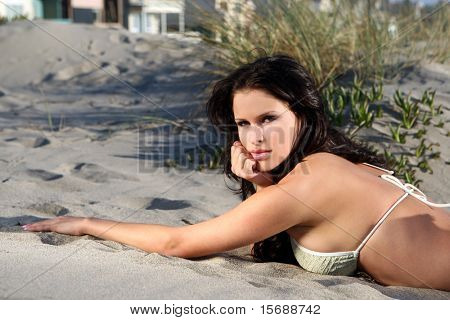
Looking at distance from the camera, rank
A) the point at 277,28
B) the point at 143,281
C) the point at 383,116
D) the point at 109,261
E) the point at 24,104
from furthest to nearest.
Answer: the point at 24,104
the point at 277,28
the point at 383,116
the point at 109,261
the point at 143,281

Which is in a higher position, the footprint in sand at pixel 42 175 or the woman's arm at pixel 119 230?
the woman's arm at pixel 119 230

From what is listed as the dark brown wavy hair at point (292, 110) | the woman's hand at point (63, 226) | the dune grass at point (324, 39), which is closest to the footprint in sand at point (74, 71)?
the dune grass at point (324, 39)

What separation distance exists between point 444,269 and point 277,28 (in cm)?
329

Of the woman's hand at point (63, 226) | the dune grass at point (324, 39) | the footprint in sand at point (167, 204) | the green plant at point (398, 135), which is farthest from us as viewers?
the dune grass at point (324, 39)

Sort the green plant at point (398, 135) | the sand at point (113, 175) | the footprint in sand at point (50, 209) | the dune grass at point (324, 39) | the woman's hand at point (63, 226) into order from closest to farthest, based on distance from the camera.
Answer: the sand at point (113, 175), the woman's hand at point (63, 226), the footprint in sand at point (50, 209), the green plant at point (398, 135), the dune grass at point (324, 39)

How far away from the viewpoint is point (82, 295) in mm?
1928

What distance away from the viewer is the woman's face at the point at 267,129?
2406 millimetres

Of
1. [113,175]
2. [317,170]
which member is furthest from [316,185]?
[113,175]

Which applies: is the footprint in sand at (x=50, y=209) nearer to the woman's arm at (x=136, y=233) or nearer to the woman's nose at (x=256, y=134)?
the woman's arm at (x=136, y=233)

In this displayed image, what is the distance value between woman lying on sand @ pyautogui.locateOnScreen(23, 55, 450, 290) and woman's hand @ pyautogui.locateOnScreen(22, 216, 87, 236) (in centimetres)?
26

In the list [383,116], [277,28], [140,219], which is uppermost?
[277,28]

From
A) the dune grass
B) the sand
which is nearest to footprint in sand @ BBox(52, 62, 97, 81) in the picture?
the sand
